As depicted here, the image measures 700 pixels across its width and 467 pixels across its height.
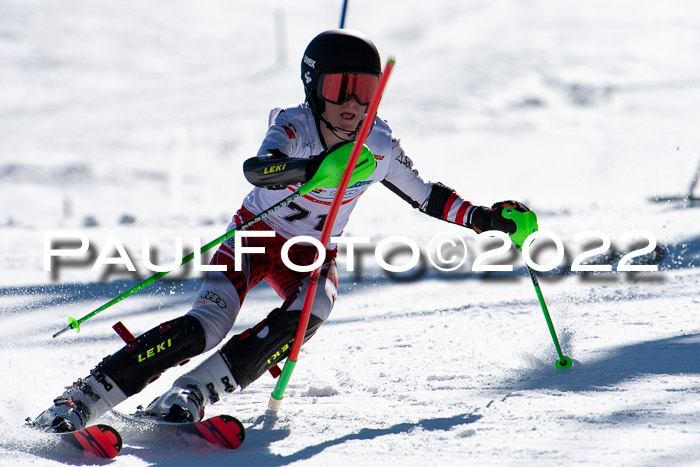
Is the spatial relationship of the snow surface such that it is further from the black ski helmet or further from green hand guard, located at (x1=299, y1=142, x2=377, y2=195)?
the black ski helmet

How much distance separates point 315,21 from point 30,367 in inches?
1124

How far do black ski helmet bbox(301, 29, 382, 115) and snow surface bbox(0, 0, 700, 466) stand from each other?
1.34m

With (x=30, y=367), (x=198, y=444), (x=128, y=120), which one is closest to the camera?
(x=198, y=444)

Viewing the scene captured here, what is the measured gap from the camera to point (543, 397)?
284cm

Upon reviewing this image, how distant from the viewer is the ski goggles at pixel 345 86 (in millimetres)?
3008

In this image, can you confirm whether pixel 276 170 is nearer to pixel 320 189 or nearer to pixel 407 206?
pixel 320 189

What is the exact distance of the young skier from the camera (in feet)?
8.73

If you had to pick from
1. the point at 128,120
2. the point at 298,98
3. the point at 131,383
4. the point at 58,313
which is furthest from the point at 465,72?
the point at 131,383

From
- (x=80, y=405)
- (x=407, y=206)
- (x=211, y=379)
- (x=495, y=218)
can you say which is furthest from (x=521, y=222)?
(x=407, y=206)

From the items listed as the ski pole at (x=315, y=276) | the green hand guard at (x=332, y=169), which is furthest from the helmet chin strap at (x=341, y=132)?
the green hand guard at (x=332, y=169)

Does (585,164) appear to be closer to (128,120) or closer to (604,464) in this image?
(128,120)

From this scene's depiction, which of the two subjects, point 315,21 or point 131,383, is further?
point 315,21

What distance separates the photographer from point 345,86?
3016mm

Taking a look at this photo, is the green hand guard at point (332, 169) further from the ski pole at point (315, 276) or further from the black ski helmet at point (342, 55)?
the black ski helmet at point (342, 55)
